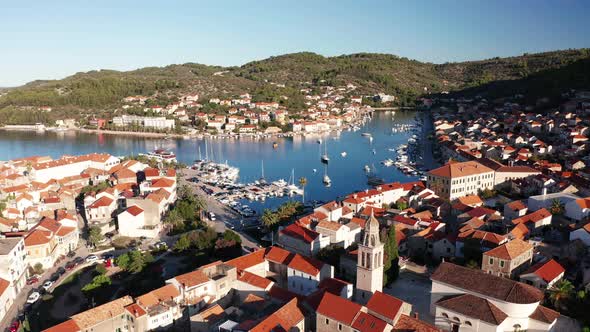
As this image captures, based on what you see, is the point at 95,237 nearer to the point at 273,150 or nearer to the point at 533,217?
the point at 533,217

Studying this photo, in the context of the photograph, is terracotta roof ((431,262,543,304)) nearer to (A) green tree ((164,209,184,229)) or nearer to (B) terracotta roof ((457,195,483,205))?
(B) terracotta roof ((457,195,483,205))

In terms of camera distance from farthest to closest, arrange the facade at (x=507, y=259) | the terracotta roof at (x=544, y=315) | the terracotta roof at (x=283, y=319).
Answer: the facade at (x=507, y=259) < the terracotta roof at (x=544, y=315) < the terracotta roof at (x=283, y=319)

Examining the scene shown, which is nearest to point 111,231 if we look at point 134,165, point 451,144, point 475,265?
point 134,165

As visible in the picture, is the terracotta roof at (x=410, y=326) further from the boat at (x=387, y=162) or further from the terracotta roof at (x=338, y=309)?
the boat at (x=387, y=162)

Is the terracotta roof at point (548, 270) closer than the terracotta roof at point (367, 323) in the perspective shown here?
No

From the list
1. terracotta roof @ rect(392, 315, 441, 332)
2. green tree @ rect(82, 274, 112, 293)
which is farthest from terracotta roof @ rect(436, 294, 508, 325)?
green tree @ rect(82, 274, 112, 293)

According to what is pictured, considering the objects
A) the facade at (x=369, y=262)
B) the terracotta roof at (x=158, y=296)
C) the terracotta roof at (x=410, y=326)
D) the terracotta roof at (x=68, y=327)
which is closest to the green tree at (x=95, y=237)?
the terracotta roof at (x=158, y=296)

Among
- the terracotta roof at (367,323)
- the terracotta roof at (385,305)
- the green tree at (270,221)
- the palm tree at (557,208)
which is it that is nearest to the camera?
the terracotta roof at (367,323)
